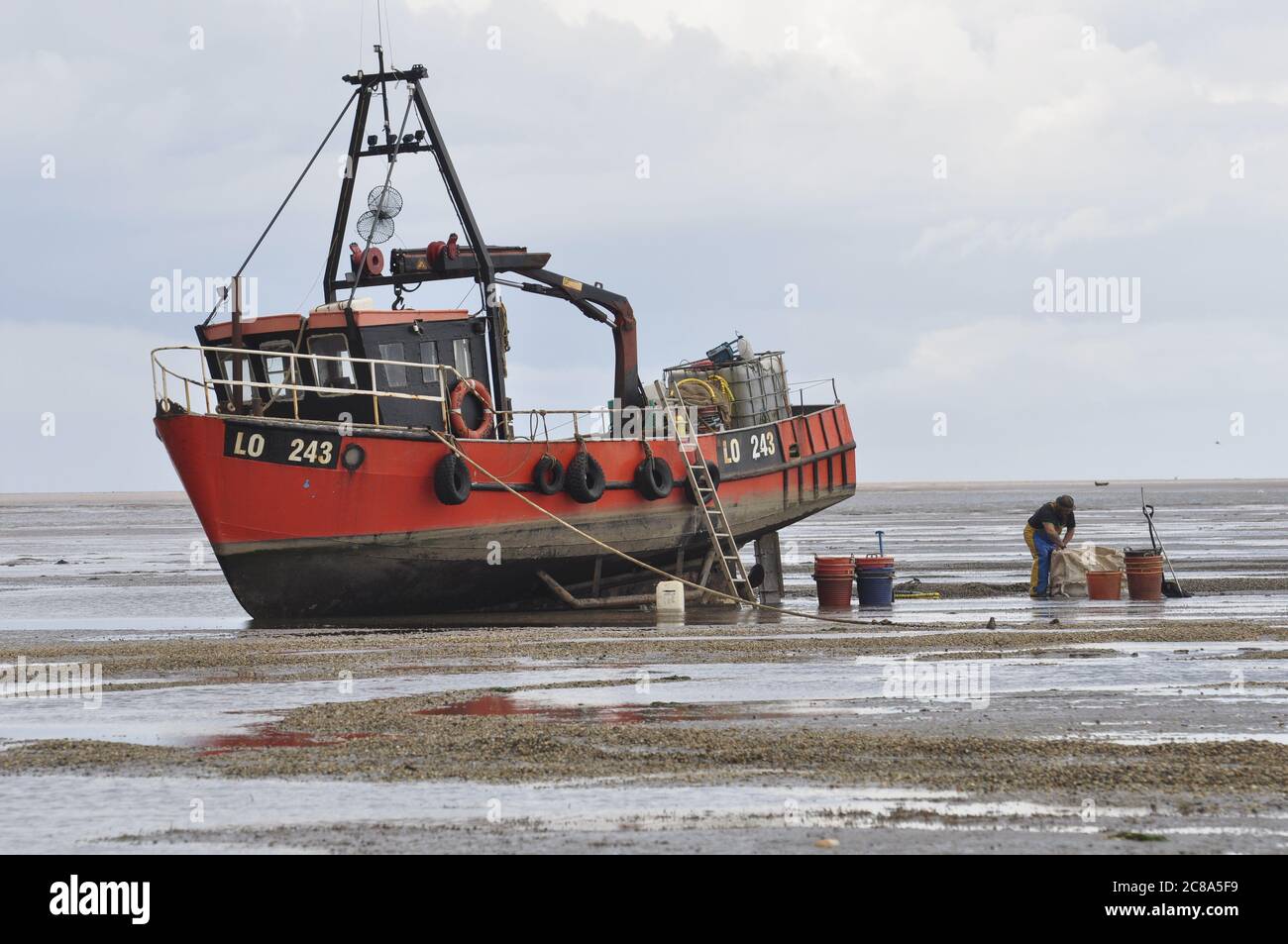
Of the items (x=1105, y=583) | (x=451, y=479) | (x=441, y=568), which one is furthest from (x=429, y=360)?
(x=1105, y=583)

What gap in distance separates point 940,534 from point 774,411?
21.5m

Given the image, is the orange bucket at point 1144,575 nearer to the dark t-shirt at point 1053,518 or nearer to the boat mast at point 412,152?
the dark t-shirt at point 1053,518

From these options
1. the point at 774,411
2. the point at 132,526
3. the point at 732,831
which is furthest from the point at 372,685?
the point at 132,526

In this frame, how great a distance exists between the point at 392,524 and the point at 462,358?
2509 mm

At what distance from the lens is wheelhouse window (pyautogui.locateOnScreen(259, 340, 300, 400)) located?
18875mm

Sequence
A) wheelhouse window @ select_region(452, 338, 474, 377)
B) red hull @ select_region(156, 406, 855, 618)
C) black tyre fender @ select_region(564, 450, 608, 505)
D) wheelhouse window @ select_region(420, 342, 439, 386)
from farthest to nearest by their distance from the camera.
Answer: black tyre fender @ select_region(564, 450, 608, 505) → wheelhouse window @ select_region(452, 338, 474, 377) → wheelhouse window @ select_region(420, 342, 439, 386) → red hull @ select_region(156, 406, 855, 618)

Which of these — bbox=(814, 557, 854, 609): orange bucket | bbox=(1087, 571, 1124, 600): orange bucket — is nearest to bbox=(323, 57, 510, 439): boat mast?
bbox=(814, 557, 854, 609): orange bucket

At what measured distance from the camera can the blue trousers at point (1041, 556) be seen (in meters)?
21.2

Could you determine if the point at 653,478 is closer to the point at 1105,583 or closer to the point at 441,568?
the point at 441,568

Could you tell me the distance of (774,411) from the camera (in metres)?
25.5

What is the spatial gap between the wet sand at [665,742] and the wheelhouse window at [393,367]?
3691 mm

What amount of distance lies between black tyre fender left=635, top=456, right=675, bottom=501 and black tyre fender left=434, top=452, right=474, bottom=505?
11.0 ft

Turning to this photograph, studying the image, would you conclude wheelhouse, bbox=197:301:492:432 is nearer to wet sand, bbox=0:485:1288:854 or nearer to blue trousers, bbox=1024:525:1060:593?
wet sand, bbox=0:485:1288:854
